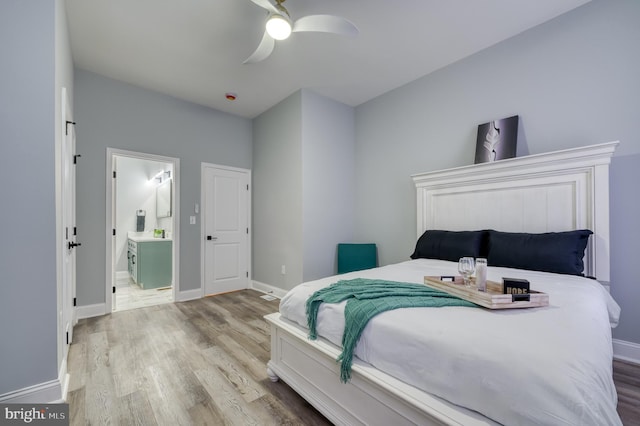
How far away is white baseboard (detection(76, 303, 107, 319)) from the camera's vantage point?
127 inches

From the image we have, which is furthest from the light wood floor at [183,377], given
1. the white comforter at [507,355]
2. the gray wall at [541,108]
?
the gray wall at [541,108]

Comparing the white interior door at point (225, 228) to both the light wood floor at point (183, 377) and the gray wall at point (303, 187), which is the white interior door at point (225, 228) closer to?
the gray wall at point (303, 187)

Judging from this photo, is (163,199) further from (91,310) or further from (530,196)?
(530,196)

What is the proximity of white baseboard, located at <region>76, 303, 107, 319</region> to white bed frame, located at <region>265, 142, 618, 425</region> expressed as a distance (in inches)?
106

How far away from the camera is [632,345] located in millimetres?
2160

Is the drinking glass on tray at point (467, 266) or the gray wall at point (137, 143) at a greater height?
the gray wall at point (137, 143)

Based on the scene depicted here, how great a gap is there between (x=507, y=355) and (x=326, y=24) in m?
2.34

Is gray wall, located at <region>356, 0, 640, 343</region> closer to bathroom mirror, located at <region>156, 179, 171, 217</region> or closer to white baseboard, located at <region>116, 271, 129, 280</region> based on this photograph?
bathroom mirror, located at <region>156, 179, 171, 217</region>

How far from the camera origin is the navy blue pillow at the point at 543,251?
6.73ft

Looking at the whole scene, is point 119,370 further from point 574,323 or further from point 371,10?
point 371,10

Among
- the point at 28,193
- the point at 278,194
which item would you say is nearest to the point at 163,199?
the point at 278,194

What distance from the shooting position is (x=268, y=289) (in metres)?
4.36

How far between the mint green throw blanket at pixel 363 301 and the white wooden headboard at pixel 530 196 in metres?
1.63

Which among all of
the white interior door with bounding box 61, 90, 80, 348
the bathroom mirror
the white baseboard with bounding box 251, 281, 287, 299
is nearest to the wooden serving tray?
the white interior door with bounding box 61, 90, 80, 348
